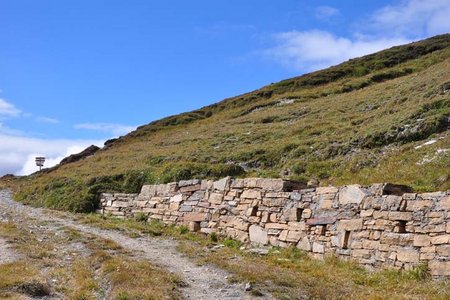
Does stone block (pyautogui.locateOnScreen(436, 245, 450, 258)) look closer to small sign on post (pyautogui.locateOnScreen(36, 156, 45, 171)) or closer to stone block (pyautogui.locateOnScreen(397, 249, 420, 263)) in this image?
stone block (pyautogui.locateOnScreen(397, 249, 420, 263))

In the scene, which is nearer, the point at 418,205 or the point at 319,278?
the point at 319,278

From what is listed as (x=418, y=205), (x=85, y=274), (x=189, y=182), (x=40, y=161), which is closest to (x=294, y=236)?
(x=418, y=205)

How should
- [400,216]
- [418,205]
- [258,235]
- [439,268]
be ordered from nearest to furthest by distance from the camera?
[439,268]
[418,205]
[400,216]
[258,235]

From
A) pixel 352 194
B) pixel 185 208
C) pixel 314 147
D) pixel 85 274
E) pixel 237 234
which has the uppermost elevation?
pixel 314 147

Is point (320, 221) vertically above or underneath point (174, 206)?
underneath

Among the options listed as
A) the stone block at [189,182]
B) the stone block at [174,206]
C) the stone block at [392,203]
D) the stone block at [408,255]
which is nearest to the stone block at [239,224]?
the stone block at [189,182]

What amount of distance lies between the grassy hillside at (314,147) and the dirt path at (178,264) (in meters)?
7.21

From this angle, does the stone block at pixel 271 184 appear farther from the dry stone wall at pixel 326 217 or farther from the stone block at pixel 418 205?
the stone block at pixel 418 205

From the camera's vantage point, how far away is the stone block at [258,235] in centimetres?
1541

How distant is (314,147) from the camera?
2672cm

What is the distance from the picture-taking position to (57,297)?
922cm

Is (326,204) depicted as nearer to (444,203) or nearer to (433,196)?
(433,196)

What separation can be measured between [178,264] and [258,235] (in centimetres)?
383

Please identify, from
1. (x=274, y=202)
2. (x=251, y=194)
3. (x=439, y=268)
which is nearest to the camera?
(x=439, y=268)
